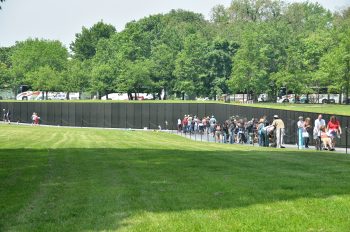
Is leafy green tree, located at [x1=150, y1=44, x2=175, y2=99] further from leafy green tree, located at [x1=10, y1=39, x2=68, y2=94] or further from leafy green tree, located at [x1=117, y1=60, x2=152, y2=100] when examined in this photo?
leafy green tree, located at [x1=10, y1=39, x2=68, y2=94]

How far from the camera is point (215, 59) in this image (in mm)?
89375

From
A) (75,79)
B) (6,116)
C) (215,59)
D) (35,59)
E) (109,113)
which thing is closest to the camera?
(109,113)

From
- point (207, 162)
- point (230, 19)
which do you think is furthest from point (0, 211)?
point (230, 19)

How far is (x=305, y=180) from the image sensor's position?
13.2 metres

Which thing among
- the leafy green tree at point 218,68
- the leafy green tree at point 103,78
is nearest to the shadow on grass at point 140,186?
the leafy green tree at point 218,68

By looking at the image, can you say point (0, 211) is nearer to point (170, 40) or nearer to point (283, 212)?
point (283, 212)

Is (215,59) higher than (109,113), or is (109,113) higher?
(215,59)

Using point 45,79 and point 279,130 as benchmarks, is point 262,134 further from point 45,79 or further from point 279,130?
point 45,79

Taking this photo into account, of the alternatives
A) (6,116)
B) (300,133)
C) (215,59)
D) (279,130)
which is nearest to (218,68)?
(215,59)

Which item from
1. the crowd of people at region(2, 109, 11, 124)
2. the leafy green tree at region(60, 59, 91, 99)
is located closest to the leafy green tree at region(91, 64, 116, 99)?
the leafy green tree at region(60, 59, 91, 99)

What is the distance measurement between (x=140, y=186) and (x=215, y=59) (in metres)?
77.3

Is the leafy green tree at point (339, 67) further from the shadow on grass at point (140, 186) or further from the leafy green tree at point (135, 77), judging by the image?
the shadow on grass at point (140, 186)

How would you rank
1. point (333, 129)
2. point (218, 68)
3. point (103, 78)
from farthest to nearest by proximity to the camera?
point (103, 78) → point (218, 68) → point (333, 129)

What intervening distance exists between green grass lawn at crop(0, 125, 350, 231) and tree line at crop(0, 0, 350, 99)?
5017 centimetres
